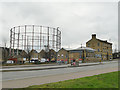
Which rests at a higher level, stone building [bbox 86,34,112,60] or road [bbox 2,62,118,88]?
stone building [bbox 86,34,112,60]

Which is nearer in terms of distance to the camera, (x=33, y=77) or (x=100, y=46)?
(x=33, y=77)

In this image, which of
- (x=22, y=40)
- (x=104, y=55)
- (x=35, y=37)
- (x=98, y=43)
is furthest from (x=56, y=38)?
(x=104, y=55)

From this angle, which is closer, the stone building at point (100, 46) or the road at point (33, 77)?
the road at point (33, 77)

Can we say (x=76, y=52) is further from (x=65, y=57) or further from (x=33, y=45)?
(x=33, y=45)

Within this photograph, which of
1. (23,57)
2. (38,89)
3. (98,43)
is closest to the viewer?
(38,89)

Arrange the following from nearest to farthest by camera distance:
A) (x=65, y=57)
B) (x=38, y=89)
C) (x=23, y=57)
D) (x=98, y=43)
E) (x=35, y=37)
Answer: (x=38, y=89) → (x=35, y=37) → (x=23, y=57) → (x=65, y=57) → (x=98, y=43)

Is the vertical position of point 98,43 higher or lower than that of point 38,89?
higher

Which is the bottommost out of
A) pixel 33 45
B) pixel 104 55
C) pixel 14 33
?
pixel 104 55

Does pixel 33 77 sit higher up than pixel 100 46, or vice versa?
pixel 100 46

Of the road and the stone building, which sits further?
the stone building

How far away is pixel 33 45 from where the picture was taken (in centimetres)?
4366

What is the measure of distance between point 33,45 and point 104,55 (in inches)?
1759

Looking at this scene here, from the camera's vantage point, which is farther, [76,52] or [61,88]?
[76,52]

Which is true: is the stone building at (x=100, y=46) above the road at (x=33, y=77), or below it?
above
